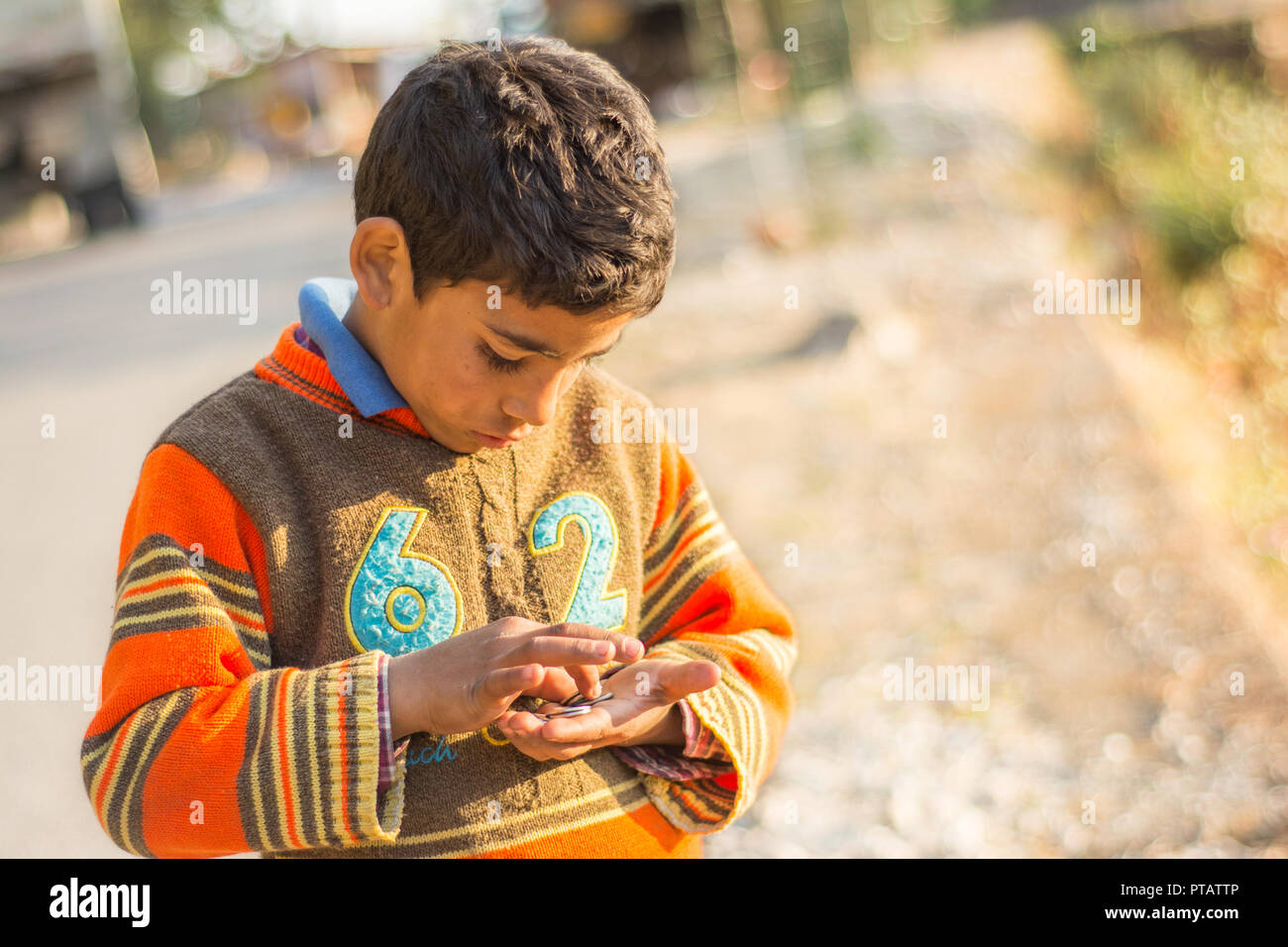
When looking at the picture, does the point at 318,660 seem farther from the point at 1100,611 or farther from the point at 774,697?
the point at 1100,611

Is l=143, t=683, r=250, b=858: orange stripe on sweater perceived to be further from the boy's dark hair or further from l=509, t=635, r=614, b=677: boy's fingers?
the boy's dark hair

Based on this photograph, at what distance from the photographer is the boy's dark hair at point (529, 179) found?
1362 millimetres

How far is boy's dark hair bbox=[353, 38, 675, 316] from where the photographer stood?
1362 mm

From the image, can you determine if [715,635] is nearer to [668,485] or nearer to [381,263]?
[668,485]

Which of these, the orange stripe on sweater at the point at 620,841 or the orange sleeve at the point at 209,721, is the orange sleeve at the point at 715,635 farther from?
the orange sleeve at the point at 209,721

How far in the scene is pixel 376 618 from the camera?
1440 mm

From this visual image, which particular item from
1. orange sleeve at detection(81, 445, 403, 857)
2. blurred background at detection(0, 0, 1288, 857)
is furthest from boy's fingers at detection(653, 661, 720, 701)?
blurred background at detection(0, 0, 1288, 857)

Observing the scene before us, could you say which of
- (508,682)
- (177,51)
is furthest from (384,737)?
(177,51)

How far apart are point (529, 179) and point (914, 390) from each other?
Result: 19.5 feet

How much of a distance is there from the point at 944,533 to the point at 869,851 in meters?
2.24

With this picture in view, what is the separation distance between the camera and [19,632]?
4.39m

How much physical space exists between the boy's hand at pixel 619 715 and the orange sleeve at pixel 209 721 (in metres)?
0.16

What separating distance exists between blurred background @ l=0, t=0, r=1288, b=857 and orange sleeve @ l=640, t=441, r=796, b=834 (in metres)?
0.74

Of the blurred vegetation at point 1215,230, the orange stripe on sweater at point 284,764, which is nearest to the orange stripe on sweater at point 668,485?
the orange stripe on sweater at point 284,764
